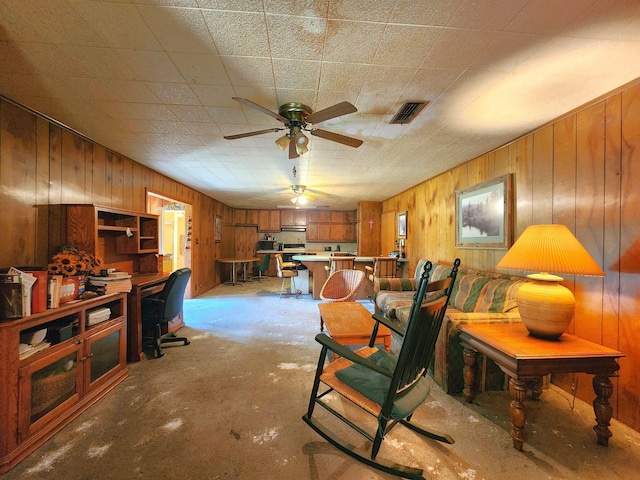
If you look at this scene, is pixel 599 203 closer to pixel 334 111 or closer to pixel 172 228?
pixel 334 111

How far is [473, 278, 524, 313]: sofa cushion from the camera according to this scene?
2.23 meters

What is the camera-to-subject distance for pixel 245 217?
848cm

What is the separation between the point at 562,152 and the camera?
2135mm

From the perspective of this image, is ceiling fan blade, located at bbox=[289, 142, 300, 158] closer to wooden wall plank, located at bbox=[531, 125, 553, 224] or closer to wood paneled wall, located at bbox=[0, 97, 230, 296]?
wood paneled wall, located at bbox=[0, 97, 230, 296]

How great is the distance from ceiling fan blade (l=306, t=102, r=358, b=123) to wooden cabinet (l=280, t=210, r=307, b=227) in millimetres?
6772

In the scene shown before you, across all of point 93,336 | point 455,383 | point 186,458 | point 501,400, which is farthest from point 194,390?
point 501,400

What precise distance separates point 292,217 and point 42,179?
21.7 ft

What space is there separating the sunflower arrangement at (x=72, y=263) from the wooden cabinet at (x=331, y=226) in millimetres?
6726

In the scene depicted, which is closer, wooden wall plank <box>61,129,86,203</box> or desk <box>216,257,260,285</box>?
wooden wall plank <box>61,129,86,203</box>

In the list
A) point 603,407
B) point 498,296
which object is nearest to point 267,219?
point 498,296

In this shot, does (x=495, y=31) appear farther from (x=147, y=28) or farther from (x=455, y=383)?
(x=455, y=383)

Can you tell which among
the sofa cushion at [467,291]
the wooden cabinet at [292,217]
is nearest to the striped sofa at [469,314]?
the sofa cushion at [467,291]

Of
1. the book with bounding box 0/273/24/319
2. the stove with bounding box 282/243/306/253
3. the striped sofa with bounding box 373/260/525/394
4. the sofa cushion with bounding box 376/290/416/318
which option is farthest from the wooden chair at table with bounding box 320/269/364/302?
the stove with bounding box 282/243/306/253

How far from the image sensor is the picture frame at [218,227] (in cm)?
664
